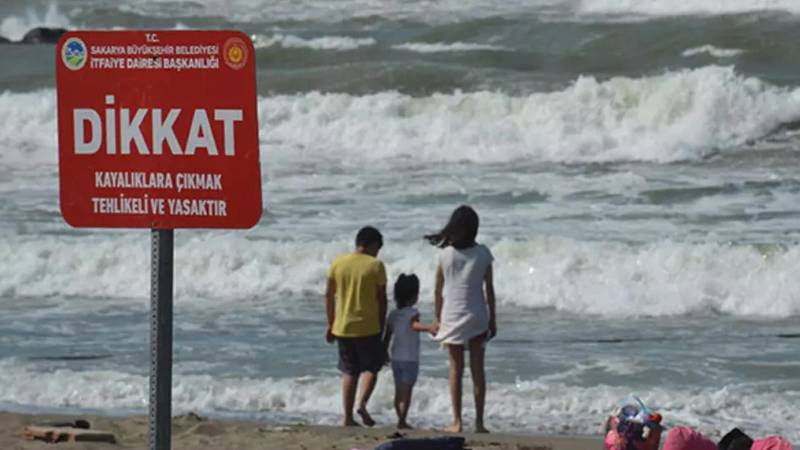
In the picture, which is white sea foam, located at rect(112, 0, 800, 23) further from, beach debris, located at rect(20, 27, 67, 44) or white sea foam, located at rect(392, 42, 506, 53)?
beach debris, located at rect(20, 27, 67, 44)

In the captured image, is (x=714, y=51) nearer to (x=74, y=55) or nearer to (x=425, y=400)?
(x=425, y=400)

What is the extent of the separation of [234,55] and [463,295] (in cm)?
652

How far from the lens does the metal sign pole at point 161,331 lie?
3.92 metres

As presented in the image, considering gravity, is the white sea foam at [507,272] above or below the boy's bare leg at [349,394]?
above

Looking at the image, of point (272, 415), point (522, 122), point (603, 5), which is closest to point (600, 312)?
point (272, 415)

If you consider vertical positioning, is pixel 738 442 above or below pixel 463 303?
below

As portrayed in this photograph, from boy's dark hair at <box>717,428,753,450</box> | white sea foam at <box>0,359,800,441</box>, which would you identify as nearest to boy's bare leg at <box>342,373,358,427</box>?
white sea foam at <box>0,359,800,441</box>

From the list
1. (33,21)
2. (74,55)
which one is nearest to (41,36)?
(33,21)

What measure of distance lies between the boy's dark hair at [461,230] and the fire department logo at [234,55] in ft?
20.6

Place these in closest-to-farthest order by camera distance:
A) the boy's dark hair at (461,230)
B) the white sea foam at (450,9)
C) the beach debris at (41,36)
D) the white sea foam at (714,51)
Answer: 1. the boy's dark hair at (461,230)
2. the white sea foam at (714,51)
3. the white sea foam at (450,9)
4. the beach debris at (41,36)

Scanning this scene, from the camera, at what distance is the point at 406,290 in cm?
1054

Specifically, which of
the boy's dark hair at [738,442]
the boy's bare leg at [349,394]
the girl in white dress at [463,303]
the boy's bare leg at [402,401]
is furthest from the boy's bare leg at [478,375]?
the boy's dark hair at [738,442]

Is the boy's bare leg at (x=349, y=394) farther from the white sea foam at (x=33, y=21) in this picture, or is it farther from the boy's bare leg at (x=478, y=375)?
the white sea foam at (x=33, y=21)

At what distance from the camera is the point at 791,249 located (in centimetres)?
1681
